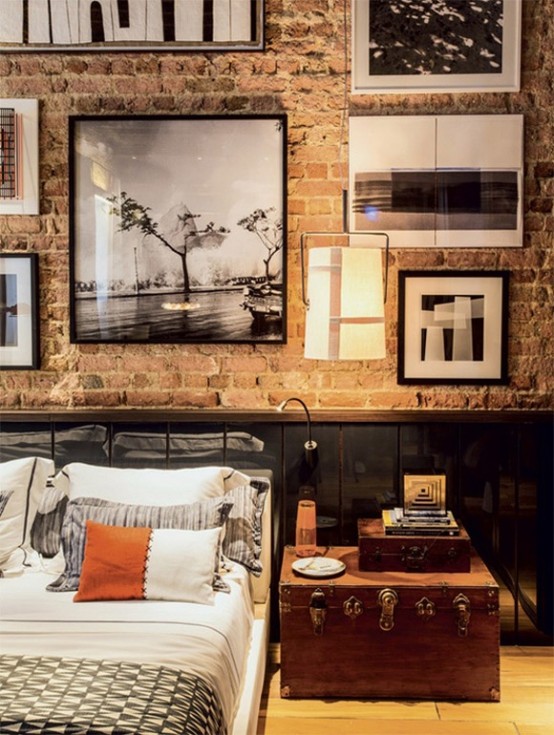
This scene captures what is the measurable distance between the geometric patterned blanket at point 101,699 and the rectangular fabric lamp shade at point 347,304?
139cm

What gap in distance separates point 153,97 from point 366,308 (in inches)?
54.4

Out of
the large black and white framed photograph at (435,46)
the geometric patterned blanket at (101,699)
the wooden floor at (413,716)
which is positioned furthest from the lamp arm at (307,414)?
the large black and white framed photograph at (435,46)

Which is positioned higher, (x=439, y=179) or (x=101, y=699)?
(x=439, y=179)

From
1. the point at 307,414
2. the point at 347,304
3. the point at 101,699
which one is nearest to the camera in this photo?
the point at 101,699

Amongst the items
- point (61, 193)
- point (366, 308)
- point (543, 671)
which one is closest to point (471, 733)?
point (543, 671)

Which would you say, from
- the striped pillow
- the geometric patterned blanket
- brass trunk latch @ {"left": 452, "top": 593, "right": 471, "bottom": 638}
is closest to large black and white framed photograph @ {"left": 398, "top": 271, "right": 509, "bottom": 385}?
brass trunk latch @ {"left": 452, "top": 593, "right": 471, "bottom": 638}

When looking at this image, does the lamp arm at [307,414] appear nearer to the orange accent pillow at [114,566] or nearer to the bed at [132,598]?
the bed at [132,598]

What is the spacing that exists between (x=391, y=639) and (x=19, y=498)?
156 cm

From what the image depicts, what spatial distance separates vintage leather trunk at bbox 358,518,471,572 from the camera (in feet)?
10.0

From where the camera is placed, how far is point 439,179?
11.2 ft

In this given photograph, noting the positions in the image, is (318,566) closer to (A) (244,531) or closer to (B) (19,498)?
(A) (244,531)

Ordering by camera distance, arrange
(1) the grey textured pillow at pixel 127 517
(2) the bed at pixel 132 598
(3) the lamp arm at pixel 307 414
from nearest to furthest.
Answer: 1. (2) the bed at pixel 132 598
2. (1) the grey textured pillow at pixel 127 517
3. (3) the lamp arm at pixel 307 414

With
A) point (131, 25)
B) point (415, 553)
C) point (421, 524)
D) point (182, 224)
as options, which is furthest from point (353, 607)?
point (131, 25)

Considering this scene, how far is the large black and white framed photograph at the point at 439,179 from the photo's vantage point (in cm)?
339
